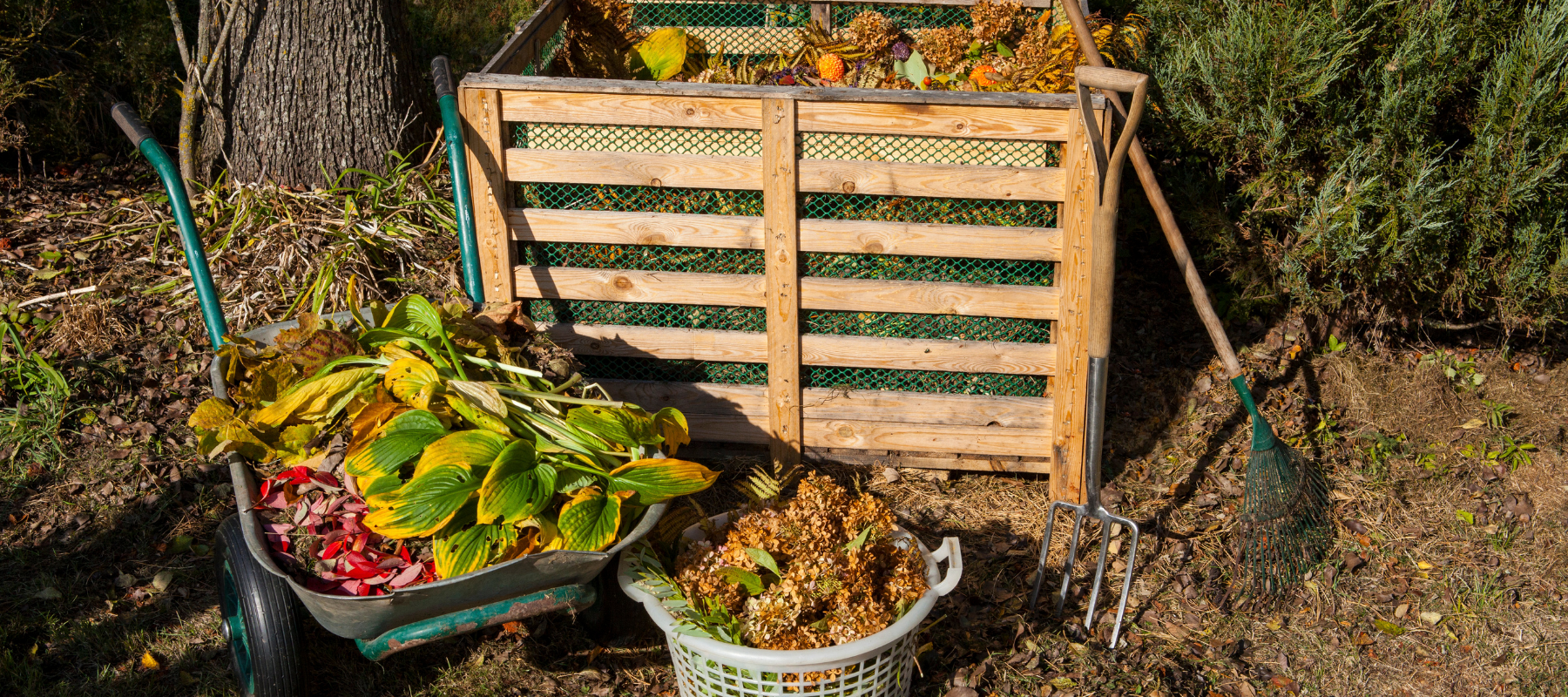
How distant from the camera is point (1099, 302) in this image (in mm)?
2982

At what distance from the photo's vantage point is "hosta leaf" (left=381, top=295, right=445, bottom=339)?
2840 mm

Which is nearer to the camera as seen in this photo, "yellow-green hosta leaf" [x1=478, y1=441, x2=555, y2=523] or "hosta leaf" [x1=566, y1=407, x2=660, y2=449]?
"yellow-green hosta leaf" [x1=478, y1=441, x2=555, y2=523]

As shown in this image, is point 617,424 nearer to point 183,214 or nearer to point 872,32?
point 183,214

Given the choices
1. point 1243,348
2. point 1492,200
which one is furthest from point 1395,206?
point 1243,348

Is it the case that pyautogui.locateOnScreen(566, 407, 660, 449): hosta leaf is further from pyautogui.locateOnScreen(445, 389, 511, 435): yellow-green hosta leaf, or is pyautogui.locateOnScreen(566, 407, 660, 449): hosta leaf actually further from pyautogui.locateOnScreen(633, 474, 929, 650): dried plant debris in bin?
pyautogui.locateOnScreen(633, 474, 929, 650): dried plant debris in bin

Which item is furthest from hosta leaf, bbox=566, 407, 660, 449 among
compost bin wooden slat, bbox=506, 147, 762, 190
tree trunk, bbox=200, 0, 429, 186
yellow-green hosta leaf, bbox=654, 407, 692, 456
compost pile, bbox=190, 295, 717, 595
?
tree trunk, bbox=200, 0, 429, 186

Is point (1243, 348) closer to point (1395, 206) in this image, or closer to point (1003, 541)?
point (1395, 206)

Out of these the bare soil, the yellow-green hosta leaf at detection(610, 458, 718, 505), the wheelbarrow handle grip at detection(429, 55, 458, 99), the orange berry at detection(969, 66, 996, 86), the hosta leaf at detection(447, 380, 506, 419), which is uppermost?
the wheelbarrow handle grip at detection(429, 55, 458, 99)

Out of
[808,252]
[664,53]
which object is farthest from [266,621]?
[664,53]

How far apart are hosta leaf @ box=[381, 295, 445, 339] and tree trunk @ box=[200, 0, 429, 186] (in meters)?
1.91

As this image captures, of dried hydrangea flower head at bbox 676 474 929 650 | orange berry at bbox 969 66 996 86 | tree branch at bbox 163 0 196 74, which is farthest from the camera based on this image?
tree branch at bbox 163 0 196 74

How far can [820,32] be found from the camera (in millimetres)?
4238

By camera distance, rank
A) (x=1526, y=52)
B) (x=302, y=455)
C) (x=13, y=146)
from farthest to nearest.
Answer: (x=13, y=146), (x=1526, y=52), (x=302, y=455)

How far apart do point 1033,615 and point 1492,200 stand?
2.18 meters
